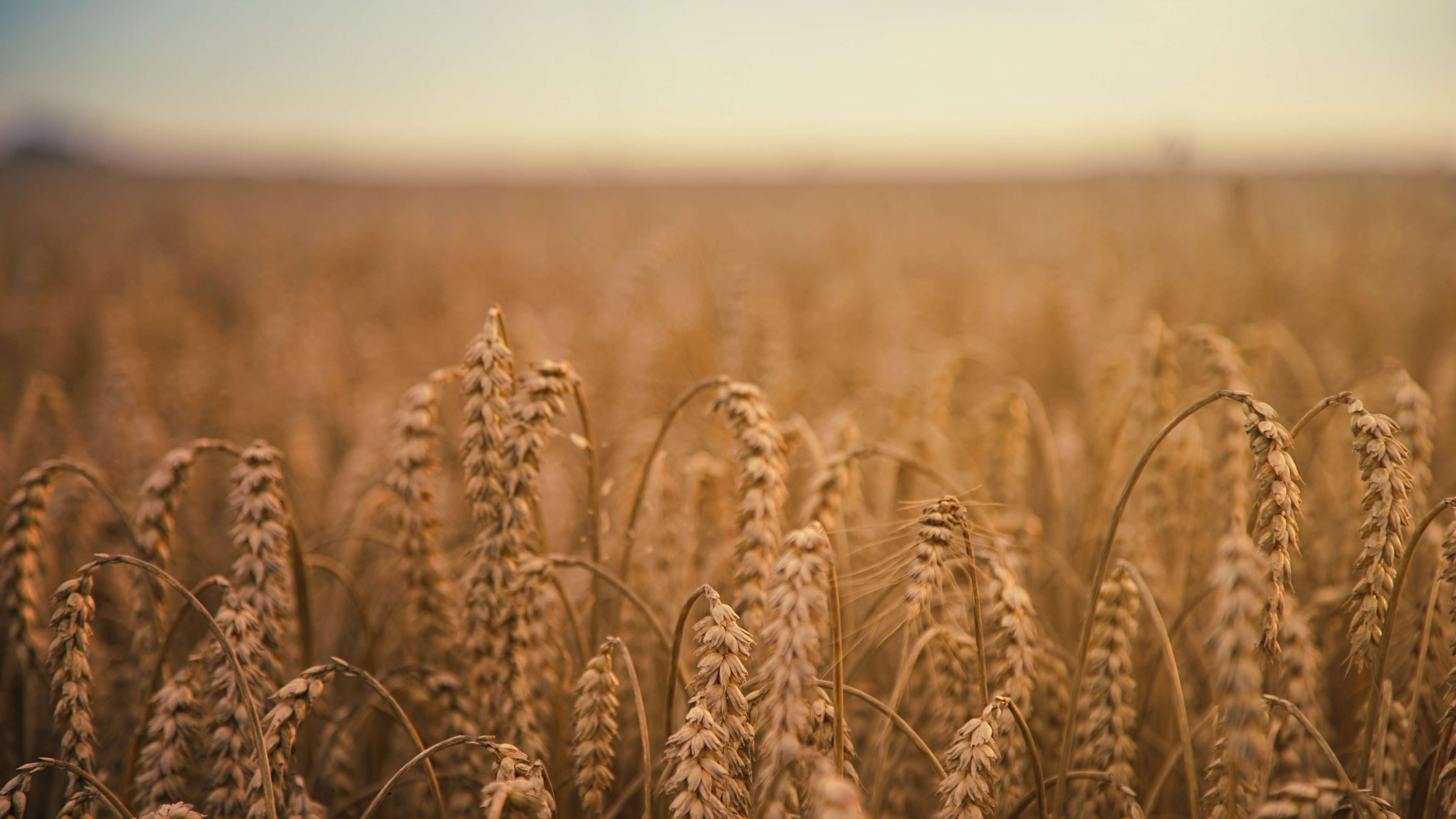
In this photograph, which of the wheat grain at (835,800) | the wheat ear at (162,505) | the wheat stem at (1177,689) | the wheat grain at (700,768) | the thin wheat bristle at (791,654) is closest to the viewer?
the wheat grain at (835,800)

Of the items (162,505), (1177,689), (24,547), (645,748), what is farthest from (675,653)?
(24,547)

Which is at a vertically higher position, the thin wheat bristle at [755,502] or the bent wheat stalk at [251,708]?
the thin wheat bristle at [755,502]

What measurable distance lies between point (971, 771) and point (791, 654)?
1.38 feet

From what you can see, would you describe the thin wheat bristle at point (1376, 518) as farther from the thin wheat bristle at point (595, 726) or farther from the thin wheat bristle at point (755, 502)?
the thin wheat bristle at point (595, 726)

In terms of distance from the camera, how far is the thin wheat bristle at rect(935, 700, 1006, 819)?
111 centimetres

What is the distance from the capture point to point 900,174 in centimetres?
3778

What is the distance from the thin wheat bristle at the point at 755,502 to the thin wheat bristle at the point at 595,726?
0.93ft

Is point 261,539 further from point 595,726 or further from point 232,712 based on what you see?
point 595,726

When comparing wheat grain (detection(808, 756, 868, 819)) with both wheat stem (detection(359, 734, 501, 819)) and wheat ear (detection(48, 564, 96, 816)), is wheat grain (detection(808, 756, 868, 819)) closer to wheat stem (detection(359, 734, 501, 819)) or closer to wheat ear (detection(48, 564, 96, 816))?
wheat stem (detection(359, 734, 501, 819))

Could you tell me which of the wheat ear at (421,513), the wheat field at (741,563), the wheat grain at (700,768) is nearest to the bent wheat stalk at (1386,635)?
the wheat field at (741,563)

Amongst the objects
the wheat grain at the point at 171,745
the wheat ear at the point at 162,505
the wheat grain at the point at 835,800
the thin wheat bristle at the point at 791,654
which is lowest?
the wheat grain at the point at 171,745

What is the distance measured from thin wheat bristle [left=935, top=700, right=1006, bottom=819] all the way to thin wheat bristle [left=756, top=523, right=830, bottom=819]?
0.26 meters

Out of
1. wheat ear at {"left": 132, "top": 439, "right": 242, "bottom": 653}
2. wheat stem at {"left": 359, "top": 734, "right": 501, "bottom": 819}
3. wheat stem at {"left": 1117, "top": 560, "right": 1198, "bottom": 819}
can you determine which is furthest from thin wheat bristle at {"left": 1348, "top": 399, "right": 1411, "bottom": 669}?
wheat ear at {"left": 132, "top": 439, "right": 242, "bottom": 653}

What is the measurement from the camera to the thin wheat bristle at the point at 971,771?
1109mm
